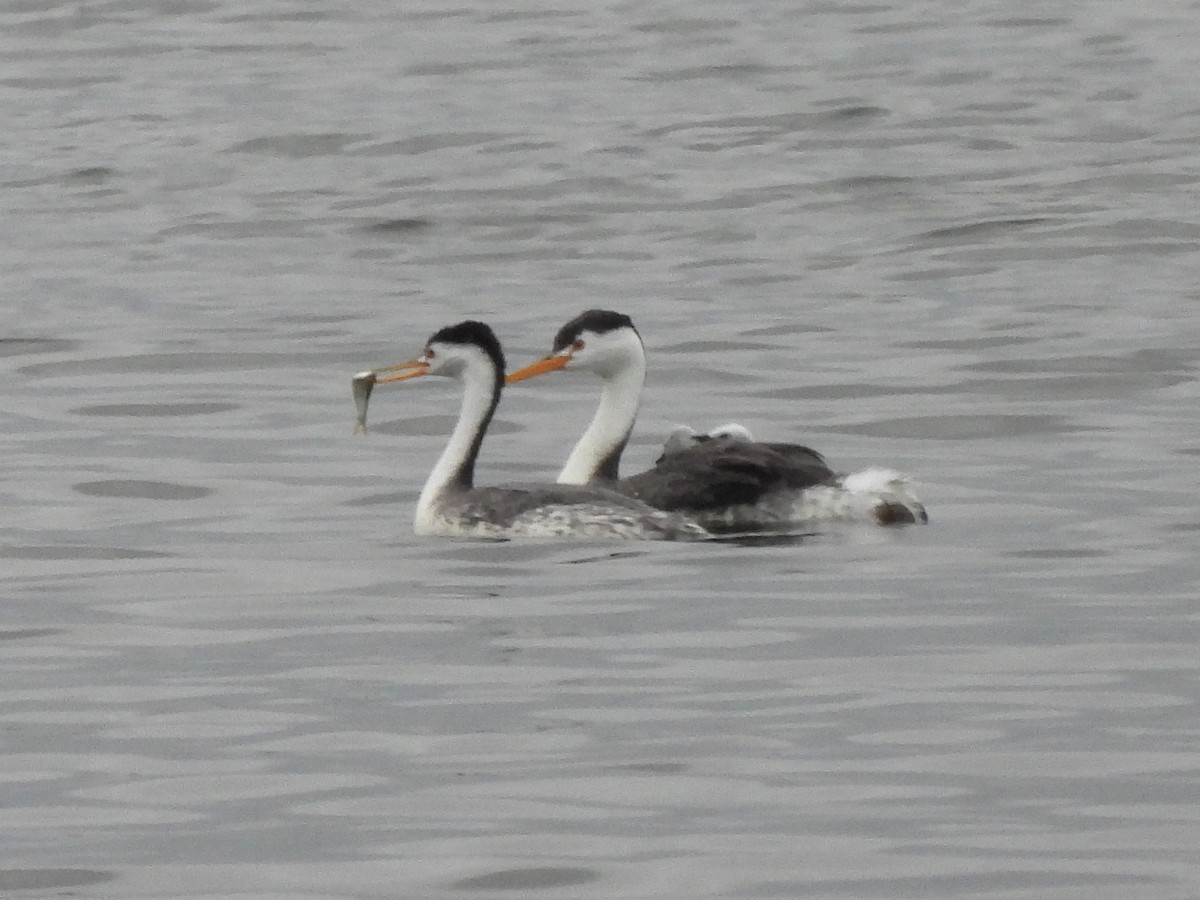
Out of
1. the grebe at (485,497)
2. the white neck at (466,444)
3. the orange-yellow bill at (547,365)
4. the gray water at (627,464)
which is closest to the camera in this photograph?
the gray water at (627,464)

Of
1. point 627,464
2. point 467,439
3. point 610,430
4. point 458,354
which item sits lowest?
point 627,464

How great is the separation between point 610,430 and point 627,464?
3.94 feet

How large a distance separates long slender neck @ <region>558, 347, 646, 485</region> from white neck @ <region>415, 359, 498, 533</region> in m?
0.55

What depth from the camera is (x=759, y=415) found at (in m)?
16.6

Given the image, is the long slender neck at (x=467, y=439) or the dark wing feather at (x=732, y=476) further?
the long slender neck at (x=467, y=439)

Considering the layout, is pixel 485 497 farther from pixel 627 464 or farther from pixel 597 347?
pixel 627 464

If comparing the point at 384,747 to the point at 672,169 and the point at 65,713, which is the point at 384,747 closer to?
the point at 65,713

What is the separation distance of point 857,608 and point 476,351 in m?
3.29

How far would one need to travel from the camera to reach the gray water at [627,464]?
27.5 ft

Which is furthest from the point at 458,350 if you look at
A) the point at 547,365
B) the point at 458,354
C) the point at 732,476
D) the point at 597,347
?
the point at 732,476

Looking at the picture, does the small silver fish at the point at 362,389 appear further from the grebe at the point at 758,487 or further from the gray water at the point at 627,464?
the grebe at the point at 758,487

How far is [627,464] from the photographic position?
15.7 meters

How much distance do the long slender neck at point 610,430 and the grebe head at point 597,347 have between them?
0.02m

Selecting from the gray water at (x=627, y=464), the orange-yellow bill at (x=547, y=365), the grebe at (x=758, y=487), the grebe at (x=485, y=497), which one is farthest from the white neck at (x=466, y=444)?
the grebe at (x=758, y=487)
